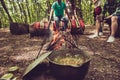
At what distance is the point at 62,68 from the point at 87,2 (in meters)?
13.0

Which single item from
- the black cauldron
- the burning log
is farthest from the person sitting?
the black cauldron

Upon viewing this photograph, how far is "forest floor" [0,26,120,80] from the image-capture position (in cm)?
634

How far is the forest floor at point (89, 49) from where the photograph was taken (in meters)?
6.34

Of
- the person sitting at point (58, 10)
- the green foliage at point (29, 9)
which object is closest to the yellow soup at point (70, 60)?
the person sitting at point (58, 10)

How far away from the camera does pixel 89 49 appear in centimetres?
830

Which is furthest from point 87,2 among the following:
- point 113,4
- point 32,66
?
point 32,66

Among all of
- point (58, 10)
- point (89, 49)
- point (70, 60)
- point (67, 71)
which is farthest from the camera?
point (58, 10)

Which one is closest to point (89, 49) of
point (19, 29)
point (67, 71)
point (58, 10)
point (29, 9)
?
point (58, 10)

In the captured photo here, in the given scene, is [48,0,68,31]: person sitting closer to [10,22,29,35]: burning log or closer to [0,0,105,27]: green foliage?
[10,22,29,35]: burning log

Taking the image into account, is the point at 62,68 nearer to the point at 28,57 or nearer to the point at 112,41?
the point at 28,57

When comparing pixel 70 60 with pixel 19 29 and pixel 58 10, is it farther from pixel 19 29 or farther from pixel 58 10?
pixel 19 29

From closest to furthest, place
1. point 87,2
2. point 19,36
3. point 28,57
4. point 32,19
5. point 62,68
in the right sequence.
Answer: point 62,68
point 28,57
point 19,36
point 87,2
point 32,19

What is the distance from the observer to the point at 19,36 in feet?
36.6

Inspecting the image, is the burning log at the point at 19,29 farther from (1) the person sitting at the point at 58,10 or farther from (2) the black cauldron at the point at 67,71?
(2) the black cauldron at the point at 67,71
